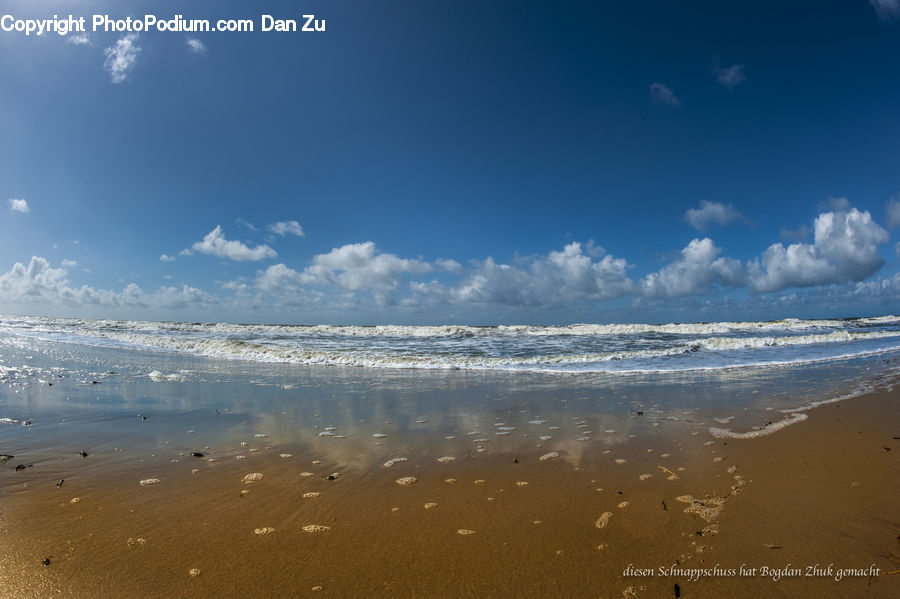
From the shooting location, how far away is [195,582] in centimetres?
235

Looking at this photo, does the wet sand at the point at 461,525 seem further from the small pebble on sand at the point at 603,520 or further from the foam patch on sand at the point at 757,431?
the foam patch on sand at the point at 757,431

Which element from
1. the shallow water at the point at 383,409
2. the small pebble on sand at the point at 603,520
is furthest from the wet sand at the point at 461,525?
the shallow water at the point at 383,409

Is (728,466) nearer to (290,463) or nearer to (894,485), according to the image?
(894,485)

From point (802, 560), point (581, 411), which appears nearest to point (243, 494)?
point (802, 560)

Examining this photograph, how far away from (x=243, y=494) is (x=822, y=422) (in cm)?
736

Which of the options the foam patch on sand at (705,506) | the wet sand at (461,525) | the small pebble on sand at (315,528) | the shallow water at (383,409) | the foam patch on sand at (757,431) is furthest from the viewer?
the foam patch on sand at (757,431)

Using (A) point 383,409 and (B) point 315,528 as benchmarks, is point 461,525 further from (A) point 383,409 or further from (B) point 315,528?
(A) point 383,409

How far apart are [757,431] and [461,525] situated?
4.61 meters

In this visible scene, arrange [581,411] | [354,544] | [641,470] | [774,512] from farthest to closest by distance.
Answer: [581,411]
[641,470]
[774,512]
[354,544]

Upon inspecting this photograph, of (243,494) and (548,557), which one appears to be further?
(243,494)

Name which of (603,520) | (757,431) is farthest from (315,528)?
(757,431)

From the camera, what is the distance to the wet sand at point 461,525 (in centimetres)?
236

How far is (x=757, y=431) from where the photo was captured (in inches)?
216

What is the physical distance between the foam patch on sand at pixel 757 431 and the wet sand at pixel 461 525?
58cm
